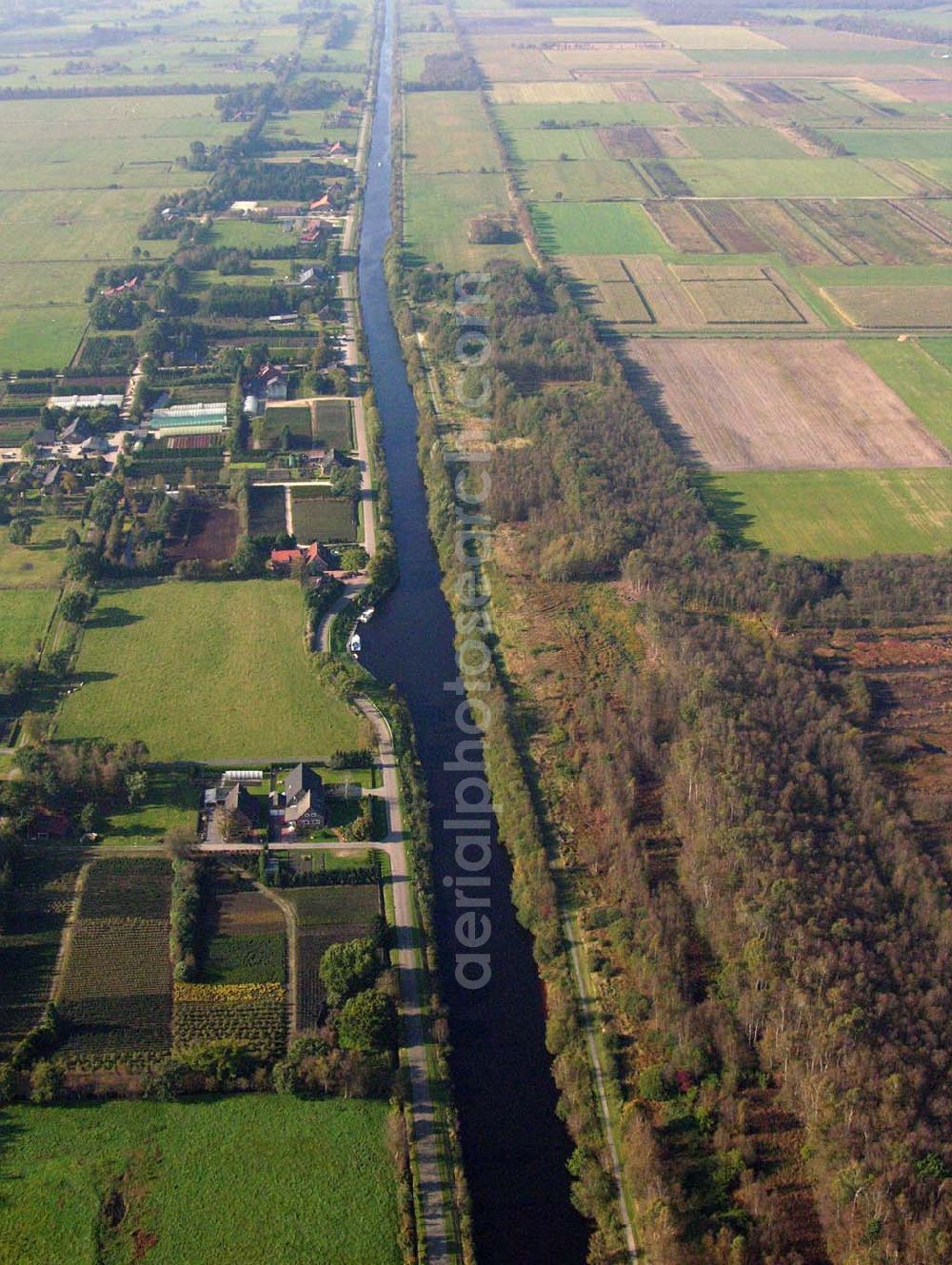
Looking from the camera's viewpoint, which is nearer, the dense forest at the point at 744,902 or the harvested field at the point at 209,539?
the dense forest at the point at 744,902

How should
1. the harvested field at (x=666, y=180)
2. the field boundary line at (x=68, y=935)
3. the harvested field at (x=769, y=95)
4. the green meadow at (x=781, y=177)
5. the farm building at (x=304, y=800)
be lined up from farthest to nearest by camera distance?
the harvested field at (x=769, y=95) < the green meadow at (x=781, y=177) < the harvested field at (x=666, y=180) < the farm building at (x=304, y=800) < the field boundary line at (x=68, y=935)

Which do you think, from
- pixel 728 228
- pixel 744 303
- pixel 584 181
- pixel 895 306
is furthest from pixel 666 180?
pixel 895 306

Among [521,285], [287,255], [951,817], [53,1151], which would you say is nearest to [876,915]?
[951,817]

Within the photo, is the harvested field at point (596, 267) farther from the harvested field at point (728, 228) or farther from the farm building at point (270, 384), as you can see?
the farm building at point (270, 384)

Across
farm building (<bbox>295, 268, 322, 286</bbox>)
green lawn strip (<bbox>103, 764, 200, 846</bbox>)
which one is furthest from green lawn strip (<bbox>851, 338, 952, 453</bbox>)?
green lawn strip (<bbox>103, 764, 200, 846</bbox>)

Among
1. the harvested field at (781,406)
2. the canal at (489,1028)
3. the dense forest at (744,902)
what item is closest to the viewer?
the dense forest at (744,902)

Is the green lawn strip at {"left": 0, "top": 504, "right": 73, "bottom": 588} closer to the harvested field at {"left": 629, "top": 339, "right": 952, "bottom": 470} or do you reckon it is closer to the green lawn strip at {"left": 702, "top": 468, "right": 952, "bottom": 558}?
the green lawn strip at {"left": 702, "top": 468, "right": 952, "bottom": 558}

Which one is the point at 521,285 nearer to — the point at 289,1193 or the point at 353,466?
the point at 353,466

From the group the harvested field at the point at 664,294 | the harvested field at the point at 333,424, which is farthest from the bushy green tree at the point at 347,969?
the harvested field at the point at 664,294
